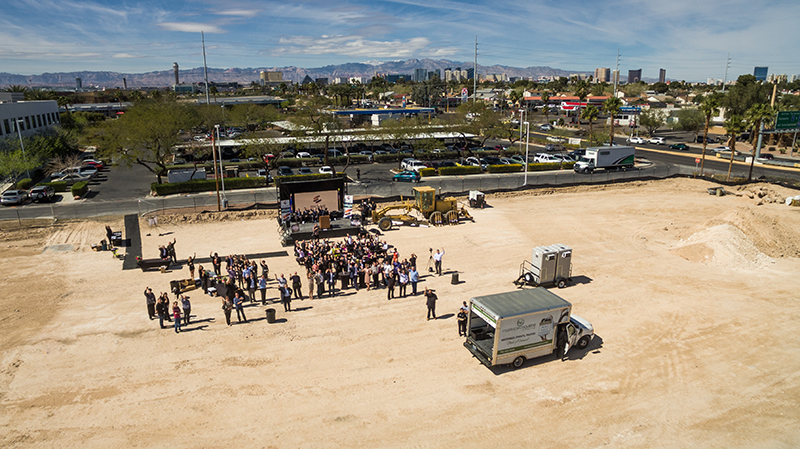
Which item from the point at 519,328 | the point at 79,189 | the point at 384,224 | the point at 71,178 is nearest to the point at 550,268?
the point at 519,328

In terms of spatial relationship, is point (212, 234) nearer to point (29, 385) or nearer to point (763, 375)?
point (29, 385)

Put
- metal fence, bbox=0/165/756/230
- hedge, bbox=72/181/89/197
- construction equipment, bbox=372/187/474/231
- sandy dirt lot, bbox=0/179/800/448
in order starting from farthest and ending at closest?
hedge, bbox=72/181/89/197 < construction equipment, bbox=372/187/474/231 < metal fence, bbox=0/165/756/230 < sandy dirt lot, bbox=0/179/800/448

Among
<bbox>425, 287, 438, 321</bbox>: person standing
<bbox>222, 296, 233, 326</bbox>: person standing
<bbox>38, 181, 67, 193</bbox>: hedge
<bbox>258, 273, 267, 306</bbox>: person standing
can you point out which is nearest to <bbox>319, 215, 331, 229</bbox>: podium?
<bbox>258, 273, 267, 306</bbox>: person standing

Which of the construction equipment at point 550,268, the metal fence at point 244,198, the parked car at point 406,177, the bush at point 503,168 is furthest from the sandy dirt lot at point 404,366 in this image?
the bush at point 503,168

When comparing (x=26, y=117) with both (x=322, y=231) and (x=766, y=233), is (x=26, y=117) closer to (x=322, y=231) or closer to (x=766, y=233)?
(x=322, y=231)

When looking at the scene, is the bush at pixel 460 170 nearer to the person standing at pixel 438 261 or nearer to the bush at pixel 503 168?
the bush at pixel 503 168

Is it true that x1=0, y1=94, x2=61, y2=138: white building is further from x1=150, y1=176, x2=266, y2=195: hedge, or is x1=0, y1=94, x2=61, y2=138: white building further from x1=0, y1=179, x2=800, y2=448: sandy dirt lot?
x1=0, y1=179, x2=800, y2=448: sandy dirt lot

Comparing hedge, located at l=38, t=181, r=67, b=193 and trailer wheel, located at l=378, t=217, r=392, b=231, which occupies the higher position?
hedge, located at l=38, t=181, r=67, b=193

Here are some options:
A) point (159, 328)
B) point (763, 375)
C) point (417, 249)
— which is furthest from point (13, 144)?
point (763, 375)
